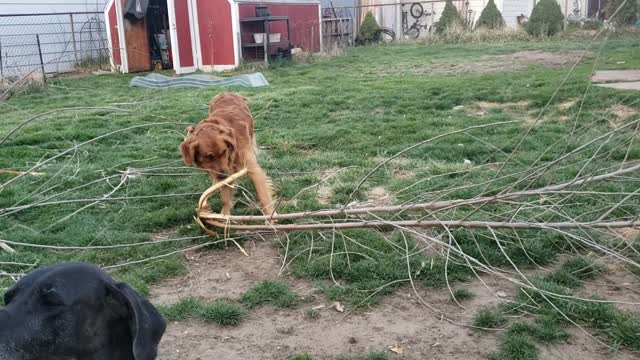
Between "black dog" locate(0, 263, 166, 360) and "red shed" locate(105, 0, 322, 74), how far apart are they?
14605 millimetres

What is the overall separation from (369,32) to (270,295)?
2320 cm

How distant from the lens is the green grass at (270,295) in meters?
3.59

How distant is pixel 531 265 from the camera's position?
12.9 ft

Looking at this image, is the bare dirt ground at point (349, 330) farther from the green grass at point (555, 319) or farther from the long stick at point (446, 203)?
the long stick at point (446, 203)

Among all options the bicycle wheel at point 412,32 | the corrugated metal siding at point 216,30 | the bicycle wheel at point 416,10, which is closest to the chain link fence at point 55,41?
the corrugated metal siding at point 216,30

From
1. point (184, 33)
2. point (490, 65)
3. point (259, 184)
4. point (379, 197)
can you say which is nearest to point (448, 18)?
point (490, 65)

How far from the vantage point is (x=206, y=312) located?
347 centimetres

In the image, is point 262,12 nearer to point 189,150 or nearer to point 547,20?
point 547,20

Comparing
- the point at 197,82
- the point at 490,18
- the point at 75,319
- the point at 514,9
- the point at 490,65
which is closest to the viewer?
the point at 75,319

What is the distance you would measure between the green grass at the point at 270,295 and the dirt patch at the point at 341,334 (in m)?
0.07

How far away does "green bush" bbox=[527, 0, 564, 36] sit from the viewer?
21.8 meters

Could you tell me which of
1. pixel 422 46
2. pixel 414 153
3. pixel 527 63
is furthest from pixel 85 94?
pixel 422 46

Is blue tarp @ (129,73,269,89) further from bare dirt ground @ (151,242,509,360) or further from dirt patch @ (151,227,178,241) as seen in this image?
bare dirt ground @ (151,242,509,360)

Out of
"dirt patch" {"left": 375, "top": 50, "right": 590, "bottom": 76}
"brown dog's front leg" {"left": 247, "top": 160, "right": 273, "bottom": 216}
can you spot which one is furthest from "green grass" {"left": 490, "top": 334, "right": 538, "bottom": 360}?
"dirt patch" {"left": 375, "top": 50, "right": 590, "bottom": 76}
